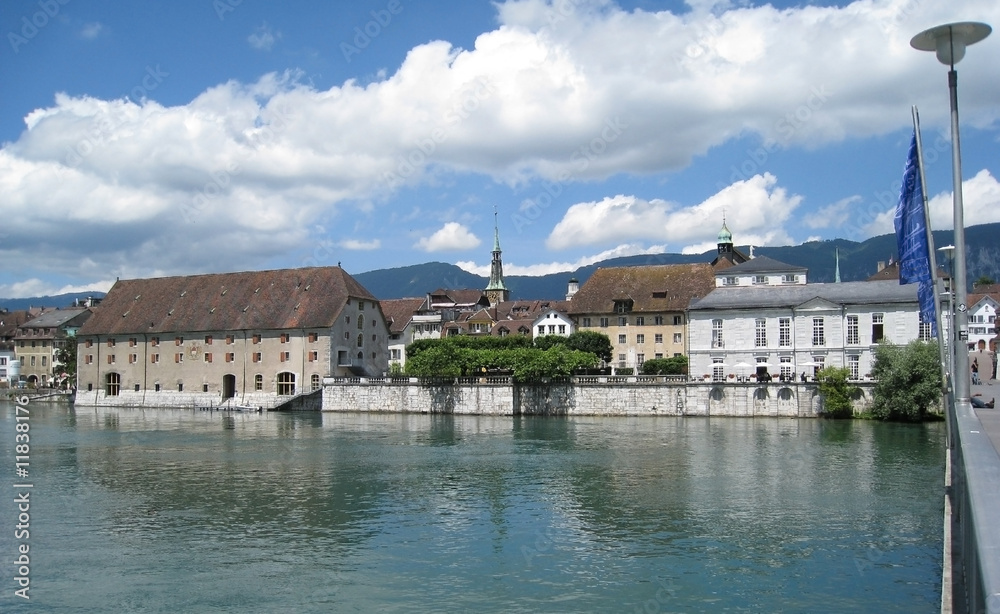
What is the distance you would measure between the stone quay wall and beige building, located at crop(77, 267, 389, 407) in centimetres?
519

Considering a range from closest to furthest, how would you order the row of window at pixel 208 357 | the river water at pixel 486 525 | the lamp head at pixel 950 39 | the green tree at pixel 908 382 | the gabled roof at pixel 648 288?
1. the lamp head at pixel 950 39
2. the river water at pixel 486 525
3. the green tree at pixel 908 382
4. the row of window at pixel 208 357
5. the gabled roof at pixel 648 288

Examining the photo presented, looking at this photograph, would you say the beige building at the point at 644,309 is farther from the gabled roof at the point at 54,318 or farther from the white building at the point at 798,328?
the gabled roof at the point at 54,318

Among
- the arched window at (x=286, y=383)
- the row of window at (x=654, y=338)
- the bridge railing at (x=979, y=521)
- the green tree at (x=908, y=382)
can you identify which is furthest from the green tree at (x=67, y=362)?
the bridge railing at (x=979, y=521)

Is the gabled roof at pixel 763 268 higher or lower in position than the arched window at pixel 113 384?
higher

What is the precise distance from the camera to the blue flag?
19.6 metres

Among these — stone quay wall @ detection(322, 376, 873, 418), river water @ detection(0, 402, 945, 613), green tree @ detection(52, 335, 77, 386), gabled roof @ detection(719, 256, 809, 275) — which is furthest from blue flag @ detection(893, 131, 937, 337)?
green tree @ detection(52, 335, 77, 386)

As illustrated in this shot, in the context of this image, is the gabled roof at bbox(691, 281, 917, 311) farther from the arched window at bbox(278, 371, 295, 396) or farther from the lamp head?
the lamp head

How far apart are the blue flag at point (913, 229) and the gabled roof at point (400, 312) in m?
85.6

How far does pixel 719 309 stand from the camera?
216ft

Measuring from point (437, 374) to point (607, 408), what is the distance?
13.8m

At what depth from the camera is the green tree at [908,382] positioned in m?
53.0

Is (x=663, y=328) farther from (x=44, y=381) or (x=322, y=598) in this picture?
(x=44, y=381)

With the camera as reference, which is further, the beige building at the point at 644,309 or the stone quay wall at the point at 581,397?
the beige building at the point at 644,309

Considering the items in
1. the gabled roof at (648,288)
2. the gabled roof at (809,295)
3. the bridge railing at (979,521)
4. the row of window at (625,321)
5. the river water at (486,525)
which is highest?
the gabled roof at (648,288)
